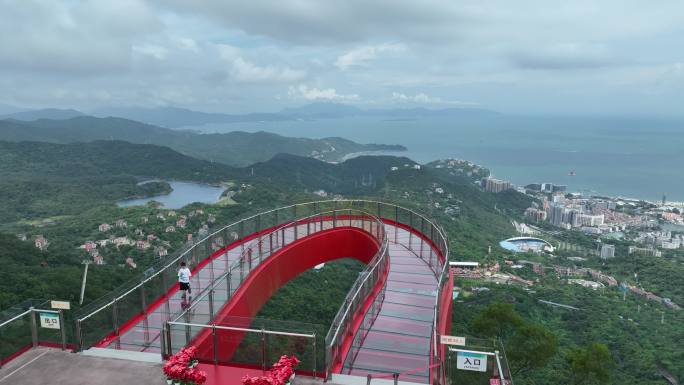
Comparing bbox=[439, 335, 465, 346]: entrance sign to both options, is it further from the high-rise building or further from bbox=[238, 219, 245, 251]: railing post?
the high-rise building

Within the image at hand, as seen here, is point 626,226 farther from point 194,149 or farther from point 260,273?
point 194,149

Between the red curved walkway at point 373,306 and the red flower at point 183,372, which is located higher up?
the red flower at point 183,372

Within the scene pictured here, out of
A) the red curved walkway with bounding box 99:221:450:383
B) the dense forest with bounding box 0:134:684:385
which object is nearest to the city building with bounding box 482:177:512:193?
the dense forest with bounding box 0:134:684:385

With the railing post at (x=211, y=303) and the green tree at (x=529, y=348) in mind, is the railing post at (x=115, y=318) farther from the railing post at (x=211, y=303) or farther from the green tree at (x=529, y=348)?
the green tree at (x=529, y=348)

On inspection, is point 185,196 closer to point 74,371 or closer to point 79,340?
point 79,340

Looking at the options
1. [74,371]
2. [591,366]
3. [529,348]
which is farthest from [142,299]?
[591,366]

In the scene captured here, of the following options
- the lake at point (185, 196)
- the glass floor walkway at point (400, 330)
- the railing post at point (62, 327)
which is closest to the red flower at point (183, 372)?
the glass floor walkway at point (400, 330)
